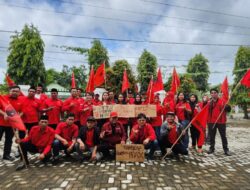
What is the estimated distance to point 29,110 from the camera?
7.07 meters

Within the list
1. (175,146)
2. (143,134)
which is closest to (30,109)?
(143,134)

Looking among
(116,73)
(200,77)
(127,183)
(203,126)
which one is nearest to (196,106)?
(203,126)

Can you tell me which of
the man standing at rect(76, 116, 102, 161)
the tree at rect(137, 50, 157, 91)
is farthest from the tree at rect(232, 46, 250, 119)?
the man standing at rect(76, 116, 102, 161)

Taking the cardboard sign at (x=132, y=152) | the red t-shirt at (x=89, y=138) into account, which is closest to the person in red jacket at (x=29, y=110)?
the red t-shirt at (x=89, y=138)

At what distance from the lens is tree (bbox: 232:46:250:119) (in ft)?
89.7

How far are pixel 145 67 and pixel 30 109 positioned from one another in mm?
29221

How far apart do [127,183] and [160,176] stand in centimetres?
86

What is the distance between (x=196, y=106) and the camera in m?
8.48

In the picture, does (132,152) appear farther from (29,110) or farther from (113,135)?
(29,110)

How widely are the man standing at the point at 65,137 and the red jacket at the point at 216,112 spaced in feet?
14.0

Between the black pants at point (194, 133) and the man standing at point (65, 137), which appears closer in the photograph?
the man standing at point (65, 137)

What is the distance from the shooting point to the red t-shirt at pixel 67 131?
6703mm

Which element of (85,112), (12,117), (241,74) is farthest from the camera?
(241,74)

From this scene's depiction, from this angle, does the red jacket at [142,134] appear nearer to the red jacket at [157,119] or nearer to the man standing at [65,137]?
the red jacket at [157,119]
